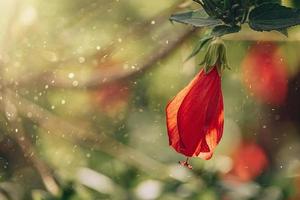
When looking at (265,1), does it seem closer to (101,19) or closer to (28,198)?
(101,19)

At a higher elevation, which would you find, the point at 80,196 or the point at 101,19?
the point at 101,19

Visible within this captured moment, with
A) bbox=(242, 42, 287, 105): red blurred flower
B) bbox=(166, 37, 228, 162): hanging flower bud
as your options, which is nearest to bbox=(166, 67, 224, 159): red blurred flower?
bbox=(166, 37, 228, 162): hanging flower bud

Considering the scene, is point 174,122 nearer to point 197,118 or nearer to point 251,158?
point 197,118

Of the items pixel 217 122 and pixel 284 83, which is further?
pixel 284 83

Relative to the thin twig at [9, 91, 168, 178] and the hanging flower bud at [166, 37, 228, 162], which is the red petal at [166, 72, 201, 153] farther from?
the thin twig at [9, 91, 168, 178]

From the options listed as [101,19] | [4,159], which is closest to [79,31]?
[101,19]
